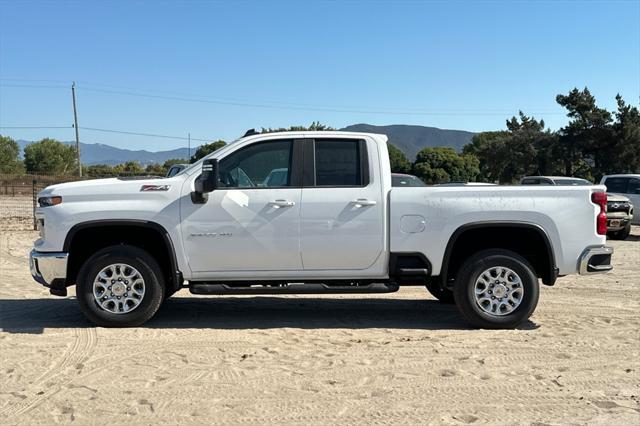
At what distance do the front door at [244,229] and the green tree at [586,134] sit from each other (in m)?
43.5

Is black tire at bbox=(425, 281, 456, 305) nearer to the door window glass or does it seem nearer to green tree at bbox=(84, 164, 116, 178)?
the door window glass

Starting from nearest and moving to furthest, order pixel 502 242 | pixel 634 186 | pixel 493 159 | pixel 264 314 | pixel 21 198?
pixel 502 242 → pixel 264 314 → pixel 634 186 → pixel 21 198 → pixel 493 159

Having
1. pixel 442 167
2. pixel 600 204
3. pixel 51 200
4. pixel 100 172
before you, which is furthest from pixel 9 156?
pixel 600 204

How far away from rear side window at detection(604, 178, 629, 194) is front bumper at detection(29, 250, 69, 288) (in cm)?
1710

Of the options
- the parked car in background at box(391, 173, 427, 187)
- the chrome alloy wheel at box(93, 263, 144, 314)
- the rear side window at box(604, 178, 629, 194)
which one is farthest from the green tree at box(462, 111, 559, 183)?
the chrome alloy wheel at box(93, 263, 144, 314)

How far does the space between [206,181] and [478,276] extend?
299 centimetres

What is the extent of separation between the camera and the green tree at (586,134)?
1721 inches

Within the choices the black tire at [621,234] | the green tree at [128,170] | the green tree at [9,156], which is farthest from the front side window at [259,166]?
the green tree at [9,156]

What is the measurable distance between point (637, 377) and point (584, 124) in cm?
4456

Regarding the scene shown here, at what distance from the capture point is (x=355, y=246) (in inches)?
237

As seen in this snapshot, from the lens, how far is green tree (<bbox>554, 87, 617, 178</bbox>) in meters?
43.7

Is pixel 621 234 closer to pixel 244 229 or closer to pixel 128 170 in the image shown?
pixel 244 229

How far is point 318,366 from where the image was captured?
16.2 feet

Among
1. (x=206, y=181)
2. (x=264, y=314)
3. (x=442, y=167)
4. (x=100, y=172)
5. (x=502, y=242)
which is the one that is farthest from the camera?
(x=100, y=172)
